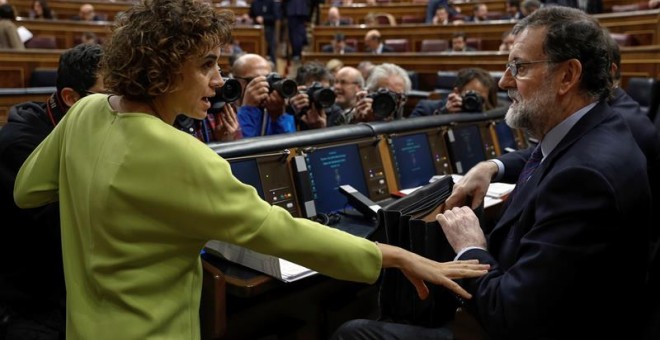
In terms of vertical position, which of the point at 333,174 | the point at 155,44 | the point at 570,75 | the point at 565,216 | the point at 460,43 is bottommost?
the point at 333,174

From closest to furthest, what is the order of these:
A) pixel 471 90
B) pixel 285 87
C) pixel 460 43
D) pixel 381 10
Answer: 1. pixel 285 87
2. pixel 471 90
3. pixel 460 43
4. pixel 381 10

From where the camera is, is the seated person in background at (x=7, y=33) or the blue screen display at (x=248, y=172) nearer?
the blue screen display at (x=248, y=172)

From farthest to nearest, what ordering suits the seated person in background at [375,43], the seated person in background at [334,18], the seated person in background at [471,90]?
the seated person in background at [334,18], the seated person in background at [375,43], the seated person in background at [471,90]

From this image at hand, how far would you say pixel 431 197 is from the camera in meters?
1.74

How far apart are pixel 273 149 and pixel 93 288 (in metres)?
1.03

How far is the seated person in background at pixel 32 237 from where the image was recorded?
178 cm

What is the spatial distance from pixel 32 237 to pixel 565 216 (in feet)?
4.98

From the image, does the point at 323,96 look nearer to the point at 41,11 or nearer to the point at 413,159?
the point at 413,159

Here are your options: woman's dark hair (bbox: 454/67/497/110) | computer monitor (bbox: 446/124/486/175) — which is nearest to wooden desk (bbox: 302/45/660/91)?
woman's dark hair (bbox: 454/67/497/110)

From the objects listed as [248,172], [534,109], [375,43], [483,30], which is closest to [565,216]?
[534,109]

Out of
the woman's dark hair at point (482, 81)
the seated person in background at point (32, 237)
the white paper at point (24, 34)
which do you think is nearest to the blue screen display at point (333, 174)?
the seated person in background at point (32, 237)

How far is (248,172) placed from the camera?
6.72ft

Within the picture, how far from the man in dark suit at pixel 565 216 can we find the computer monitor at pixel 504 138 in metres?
1.62

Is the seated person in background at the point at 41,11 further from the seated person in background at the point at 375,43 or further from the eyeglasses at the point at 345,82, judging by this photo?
the eyeglasses at the point at 345,82
